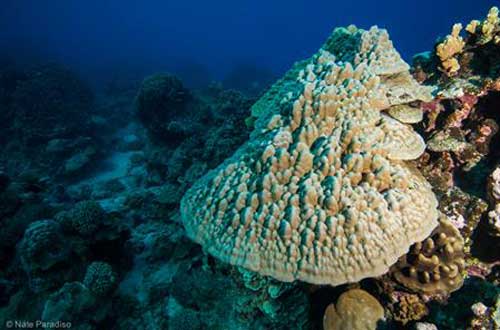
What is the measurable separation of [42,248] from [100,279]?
1127mm

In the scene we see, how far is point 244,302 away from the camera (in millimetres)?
3664

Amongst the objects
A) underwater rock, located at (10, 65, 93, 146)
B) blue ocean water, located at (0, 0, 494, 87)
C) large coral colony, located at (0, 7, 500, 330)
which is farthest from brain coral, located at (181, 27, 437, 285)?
blue ocean water, located at (0, 0, 494, 87)

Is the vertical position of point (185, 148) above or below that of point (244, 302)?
above

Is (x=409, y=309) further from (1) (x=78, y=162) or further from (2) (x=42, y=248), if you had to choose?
(1) (x=78, y=162)

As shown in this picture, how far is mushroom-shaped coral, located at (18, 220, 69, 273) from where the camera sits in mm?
4695

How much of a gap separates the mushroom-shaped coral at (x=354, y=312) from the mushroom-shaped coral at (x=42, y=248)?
14.9ft

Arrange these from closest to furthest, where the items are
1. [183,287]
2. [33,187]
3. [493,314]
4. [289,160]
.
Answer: [493,314]
[289,160]
[183,287]
[33,187]

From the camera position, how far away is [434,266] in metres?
2.67

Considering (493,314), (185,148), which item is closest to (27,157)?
(185,148)

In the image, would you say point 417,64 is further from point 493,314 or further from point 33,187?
point 33,187

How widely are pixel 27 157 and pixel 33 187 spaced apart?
622 cm

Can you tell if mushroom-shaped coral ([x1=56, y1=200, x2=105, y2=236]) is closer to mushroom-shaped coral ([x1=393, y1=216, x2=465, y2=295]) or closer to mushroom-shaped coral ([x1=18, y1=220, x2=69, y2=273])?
mushroom-shaped coral ([x1=18, y1=220, x2=69, y2=273])

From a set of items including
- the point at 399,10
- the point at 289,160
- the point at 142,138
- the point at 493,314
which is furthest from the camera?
the point at 399,10

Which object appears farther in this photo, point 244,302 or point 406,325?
point 244,302
